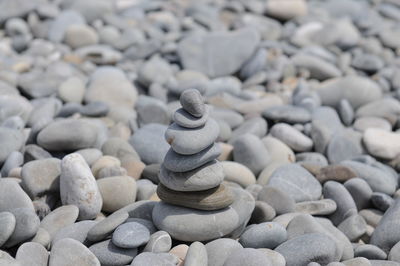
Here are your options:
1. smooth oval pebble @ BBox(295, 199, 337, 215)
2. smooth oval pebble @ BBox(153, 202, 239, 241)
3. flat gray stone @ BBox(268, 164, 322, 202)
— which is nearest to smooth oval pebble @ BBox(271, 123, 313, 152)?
flat gray stone @ BBox(268, 164, 322, 202)

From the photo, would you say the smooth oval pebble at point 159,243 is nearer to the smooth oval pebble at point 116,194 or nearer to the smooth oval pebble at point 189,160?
the smooth oval pebble at point 189,160

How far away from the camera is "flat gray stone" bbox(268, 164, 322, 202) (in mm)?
3439

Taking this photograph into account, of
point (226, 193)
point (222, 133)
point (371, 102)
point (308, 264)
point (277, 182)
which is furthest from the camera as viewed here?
point (371, 102)

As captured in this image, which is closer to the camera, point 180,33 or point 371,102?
point 371,102

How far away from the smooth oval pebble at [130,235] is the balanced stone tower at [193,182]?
0.12m

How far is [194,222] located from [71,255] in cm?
57

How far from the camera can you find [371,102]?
4.86 meters

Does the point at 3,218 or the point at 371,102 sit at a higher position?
the point at 3,218

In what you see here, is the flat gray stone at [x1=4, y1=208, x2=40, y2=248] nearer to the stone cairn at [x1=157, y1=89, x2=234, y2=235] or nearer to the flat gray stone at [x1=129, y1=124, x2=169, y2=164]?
the stone cairn at [x1=157, y1=89, x2=234, y2=235]

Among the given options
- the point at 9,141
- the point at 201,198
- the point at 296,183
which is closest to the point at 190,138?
the point at 201,198

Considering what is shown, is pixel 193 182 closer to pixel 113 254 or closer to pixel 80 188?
pixel 113 254

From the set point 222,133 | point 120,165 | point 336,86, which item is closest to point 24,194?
point 120,165

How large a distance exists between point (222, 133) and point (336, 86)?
135 centimetres

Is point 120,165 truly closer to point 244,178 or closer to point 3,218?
point 244,178
